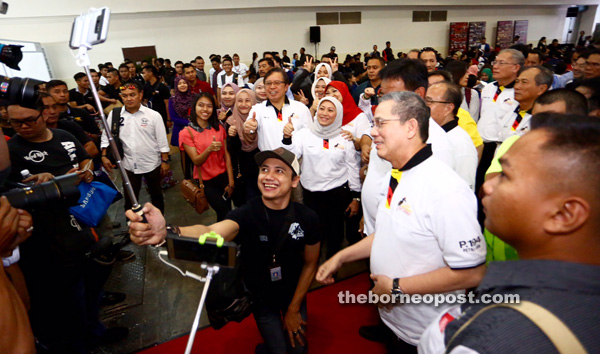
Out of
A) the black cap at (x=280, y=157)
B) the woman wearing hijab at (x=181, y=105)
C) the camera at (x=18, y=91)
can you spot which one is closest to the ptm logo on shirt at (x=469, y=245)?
the black cap at (x=280, y=157)

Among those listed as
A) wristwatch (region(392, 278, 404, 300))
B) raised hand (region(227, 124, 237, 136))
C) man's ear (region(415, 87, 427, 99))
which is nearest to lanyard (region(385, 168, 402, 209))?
wristwatch (region(392, 278, 404, 300))

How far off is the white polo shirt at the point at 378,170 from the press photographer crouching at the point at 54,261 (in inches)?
73.5

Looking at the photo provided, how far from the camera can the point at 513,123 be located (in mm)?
3363

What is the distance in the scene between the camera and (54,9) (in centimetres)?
1146

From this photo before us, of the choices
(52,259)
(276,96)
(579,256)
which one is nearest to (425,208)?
(579,256)

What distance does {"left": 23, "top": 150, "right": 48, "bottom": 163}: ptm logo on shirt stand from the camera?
2.33 meters

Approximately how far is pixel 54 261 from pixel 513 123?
13.9 ft

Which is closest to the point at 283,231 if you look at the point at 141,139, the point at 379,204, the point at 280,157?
the point at 280,157

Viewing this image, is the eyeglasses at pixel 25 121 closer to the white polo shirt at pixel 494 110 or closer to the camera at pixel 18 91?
the camera at pixel 18 91

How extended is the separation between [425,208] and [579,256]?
633mm

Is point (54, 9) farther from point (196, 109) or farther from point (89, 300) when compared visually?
point (89, 300)

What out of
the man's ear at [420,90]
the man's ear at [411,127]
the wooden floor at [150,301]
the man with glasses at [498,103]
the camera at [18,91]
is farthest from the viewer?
the man with glasses at [498,103]

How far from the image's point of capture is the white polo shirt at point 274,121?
11.4 feet

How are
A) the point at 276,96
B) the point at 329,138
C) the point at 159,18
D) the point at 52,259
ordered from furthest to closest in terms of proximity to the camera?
the point at 159,18, the point at 276,96, the point at 329,138, the point at 52,259
